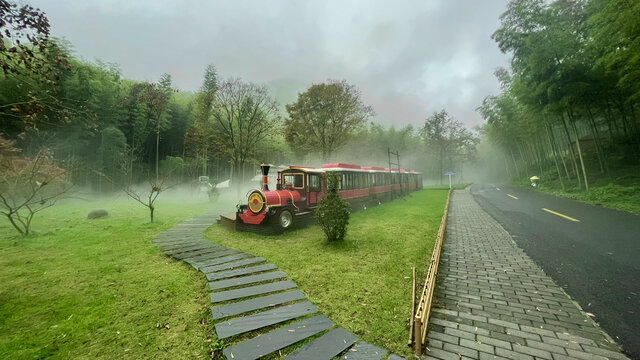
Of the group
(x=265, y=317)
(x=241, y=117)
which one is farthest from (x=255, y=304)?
(x=241, y=117)

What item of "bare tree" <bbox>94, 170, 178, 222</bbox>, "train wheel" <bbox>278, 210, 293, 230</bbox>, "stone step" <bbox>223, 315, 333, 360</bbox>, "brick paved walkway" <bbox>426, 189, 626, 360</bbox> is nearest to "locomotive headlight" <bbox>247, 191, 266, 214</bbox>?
"train wheel" <bbox>278, 210, 293, 230</bbox>

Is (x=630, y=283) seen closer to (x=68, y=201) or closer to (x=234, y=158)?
(x=234, y=158)

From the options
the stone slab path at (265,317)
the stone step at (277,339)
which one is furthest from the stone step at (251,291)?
the stone step at (277,339)

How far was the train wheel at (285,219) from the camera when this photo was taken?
8.68 metres

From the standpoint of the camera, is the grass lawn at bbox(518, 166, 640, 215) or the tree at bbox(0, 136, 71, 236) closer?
the tree at bbox(0, 136, 71, 236)

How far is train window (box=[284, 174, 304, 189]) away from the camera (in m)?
10.0

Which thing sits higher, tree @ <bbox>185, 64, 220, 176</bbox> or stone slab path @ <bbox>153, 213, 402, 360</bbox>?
tree @ <bbox>185, 64, 220, 176</bbox>

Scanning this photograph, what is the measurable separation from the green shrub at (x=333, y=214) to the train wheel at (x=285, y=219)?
2.29m

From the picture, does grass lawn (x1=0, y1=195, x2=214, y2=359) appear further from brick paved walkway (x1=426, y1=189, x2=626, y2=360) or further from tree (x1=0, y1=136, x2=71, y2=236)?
brick paved walkway (x1=426, y1=189, x2=626, y2=360)

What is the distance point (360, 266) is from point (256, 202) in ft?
15.9

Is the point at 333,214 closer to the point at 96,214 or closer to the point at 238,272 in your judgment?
the point at 238,272

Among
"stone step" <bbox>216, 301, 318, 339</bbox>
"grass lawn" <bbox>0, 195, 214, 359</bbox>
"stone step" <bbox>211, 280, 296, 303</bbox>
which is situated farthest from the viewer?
"stone step" <bbox>211, 280, 296, 303</bbox>

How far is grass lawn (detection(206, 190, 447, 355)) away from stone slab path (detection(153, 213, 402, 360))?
220mm

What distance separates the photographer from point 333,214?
6793 mm
